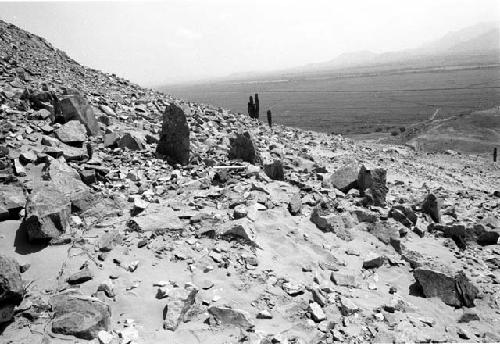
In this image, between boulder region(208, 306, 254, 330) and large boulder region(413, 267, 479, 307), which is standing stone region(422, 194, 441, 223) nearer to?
large boulder region(413, 267, 479, 307)

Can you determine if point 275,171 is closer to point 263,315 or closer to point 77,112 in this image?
point 263,315

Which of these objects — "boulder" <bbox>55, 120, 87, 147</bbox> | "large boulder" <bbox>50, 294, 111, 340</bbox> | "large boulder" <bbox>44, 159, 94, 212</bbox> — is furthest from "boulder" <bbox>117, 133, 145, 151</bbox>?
"large boulder" <bbox>50, 294, 111, 340</bbox>

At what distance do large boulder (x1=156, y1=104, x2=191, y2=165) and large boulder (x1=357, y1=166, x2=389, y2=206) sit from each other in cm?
492

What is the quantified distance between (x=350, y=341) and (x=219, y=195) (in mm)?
3766

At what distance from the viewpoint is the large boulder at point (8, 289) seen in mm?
3770

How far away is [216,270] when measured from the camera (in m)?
5.18

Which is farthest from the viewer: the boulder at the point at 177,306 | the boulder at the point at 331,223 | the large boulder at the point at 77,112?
the large boulder at the point at 77,112

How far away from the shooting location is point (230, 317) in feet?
14.2

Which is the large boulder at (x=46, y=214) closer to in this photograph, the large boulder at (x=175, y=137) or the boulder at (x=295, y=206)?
the large boulder at (x=175, y=137)

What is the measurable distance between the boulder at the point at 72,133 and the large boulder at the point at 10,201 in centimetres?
235

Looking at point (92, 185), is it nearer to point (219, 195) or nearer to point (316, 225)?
point (219, 195)

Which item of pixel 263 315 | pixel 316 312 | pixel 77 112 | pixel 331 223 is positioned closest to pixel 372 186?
pixel 331 223

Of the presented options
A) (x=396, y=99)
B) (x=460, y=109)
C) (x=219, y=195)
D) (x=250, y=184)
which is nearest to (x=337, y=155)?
(x=250, y=184)

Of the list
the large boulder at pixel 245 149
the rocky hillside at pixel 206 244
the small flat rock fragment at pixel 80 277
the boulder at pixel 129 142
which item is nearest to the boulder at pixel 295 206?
the rocky hillside at pixel 206 244
